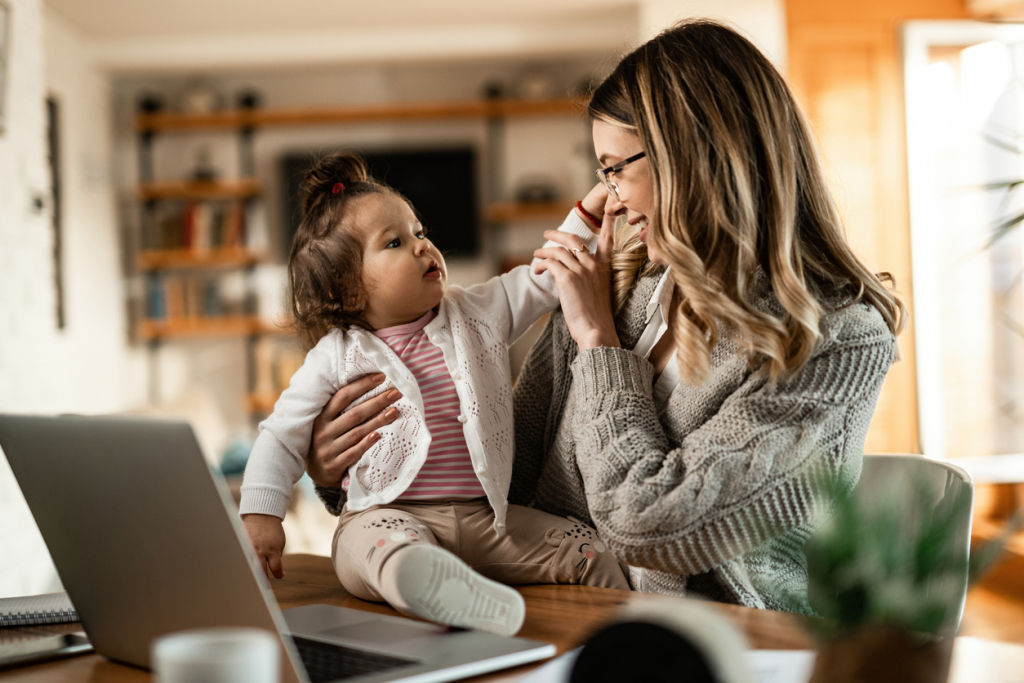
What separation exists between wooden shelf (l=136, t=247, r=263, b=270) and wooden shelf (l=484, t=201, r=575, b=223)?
1625mm

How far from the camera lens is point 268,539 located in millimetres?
1151

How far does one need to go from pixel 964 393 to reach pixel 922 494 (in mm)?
4645

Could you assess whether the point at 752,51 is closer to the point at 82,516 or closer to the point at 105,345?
the point at 82,516

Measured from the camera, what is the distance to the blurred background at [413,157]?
176 inches

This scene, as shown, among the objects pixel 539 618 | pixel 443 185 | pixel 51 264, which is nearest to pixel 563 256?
pixel 539 618

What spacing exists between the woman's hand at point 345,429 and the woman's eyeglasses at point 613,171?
47 centimetres

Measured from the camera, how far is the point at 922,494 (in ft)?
1.45

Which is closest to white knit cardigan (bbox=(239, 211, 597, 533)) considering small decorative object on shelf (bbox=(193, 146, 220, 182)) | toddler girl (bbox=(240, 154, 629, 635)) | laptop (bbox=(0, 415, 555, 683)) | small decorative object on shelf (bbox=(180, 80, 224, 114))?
toddler girl (bbox=(240, 154, 629, 635))

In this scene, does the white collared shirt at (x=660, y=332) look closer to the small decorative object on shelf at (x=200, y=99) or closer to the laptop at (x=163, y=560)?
the laptop at (x=163, y=560)

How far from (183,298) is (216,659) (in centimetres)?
564

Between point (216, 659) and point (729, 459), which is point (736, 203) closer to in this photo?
point (729, 459)

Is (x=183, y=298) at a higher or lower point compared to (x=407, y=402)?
higher

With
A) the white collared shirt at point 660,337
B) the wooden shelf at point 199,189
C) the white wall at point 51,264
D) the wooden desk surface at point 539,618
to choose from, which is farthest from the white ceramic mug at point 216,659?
the wooden shelf at point 199,189

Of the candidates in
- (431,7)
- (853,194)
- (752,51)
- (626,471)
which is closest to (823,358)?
(626,471)
